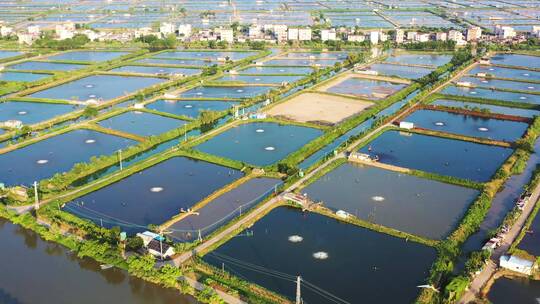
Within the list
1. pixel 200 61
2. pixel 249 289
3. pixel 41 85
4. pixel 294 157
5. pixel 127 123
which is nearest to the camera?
pixel 249 289

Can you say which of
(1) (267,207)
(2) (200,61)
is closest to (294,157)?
(1) (267,207)

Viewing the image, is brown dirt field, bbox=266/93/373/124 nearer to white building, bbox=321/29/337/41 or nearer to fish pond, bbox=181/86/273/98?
fish pond, bbox=181/86/273/98

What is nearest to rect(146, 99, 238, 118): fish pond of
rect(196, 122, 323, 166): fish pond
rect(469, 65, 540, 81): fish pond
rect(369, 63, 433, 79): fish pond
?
rect(196, 122, 323, 166): fish pond

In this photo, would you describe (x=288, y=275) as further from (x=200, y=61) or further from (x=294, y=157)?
(x=200, y=61)

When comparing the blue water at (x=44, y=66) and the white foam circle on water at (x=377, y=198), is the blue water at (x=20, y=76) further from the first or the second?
the white foam circle on water at (x=377, y=198)

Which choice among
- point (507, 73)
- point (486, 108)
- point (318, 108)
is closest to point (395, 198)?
point (318, 108)
